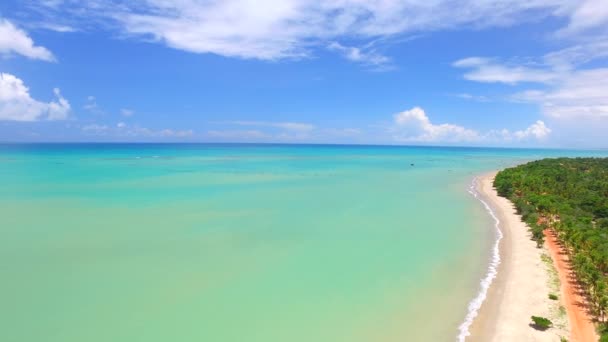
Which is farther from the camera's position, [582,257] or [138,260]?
[138,260]

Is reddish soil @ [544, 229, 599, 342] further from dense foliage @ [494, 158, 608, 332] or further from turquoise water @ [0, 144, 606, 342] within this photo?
turquoise water @ [0, 144, 606, 342]

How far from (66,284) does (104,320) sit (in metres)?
3.24

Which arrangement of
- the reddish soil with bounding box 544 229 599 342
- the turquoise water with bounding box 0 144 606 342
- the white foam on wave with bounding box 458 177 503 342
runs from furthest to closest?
the turquoise water with bounding box 0 144 606 342, the white foam on wave with bounding box 458 177 503 342, the reddish soil with bounding box 544 229 599 342

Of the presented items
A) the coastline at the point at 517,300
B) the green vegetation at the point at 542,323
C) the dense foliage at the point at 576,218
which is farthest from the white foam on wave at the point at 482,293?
the dense foliage at the point at 576,218

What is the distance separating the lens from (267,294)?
39.9 ft

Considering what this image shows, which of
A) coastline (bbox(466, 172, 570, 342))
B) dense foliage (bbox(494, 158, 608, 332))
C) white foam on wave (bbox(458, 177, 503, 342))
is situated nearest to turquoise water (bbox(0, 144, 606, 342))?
white foam on wave (bbox(458, 177, 503, 342))

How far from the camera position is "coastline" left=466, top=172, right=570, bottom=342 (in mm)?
9547

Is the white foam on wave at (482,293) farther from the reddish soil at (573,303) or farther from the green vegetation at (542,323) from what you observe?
the reddish soil at (573,303)

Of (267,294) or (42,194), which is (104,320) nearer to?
(267,294)

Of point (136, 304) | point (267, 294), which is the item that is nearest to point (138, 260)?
point (136, 304)

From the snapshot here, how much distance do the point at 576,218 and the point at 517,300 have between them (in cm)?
1138

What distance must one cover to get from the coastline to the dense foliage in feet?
3.44

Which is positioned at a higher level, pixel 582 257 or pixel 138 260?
pixel 582 257

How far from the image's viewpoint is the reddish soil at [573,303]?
948cm
